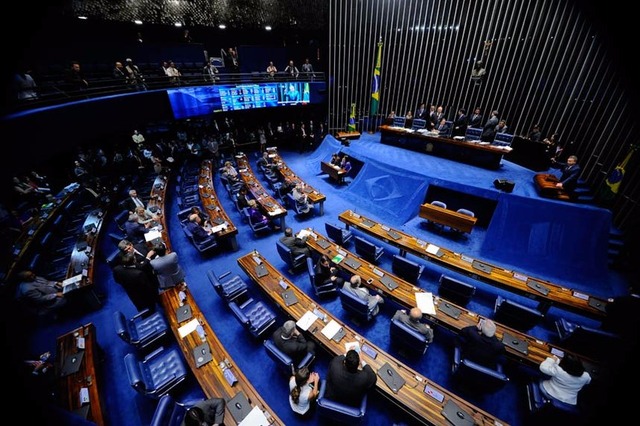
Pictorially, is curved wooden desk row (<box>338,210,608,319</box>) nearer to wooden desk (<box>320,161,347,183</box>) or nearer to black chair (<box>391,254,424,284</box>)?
black chair (<box>391,254,424,284</box>)

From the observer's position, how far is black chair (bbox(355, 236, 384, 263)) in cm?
633

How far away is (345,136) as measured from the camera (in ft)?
44.8

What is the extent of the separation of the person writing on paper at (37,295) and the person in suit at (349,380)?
576 cm

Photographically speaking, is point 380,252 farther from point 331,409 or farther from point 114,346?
point 114,346

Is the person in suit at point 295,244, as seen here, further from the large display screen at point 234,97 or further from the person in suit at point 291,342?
the large display screen at point 234,97

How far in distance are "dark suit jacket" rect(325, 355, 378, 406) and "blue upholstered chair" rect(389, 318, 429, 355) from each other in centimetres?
106

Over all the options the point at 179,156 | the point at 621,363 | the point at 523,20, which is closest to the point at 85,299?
the point at 621,363

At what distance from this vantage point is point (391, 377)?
11.5 feet

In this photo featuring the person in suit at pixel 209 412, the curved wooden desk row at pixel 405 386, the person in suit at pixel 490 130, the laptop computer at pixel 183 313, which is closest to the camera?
the person in suit at pixel 209 412

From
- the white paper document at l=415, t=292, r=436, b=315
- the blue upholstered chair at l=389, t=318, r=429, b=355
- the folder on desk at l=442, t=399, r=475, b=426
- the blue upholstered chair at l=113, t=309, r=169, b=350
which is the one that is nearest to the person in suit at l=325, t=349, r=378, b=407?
the folder on desk at l=442, t=399, r=475, b=426

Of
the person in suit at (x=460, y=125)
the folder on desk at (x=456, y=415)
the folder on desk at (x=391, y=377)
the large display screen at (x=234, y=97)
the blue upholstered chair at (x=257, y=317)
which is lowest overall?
the blue upholstered chair at (x=257, y=317)

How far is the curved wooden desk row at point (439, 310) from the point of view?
12.3 feet

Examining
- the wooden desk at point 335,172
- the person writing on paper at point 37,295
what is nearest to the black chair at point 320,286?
the person writing on paper at point 37,295

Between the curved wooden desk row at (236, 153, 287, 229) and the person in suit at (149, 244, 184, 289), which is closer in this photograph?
the person in suit at (149, 244, 184, 289)
